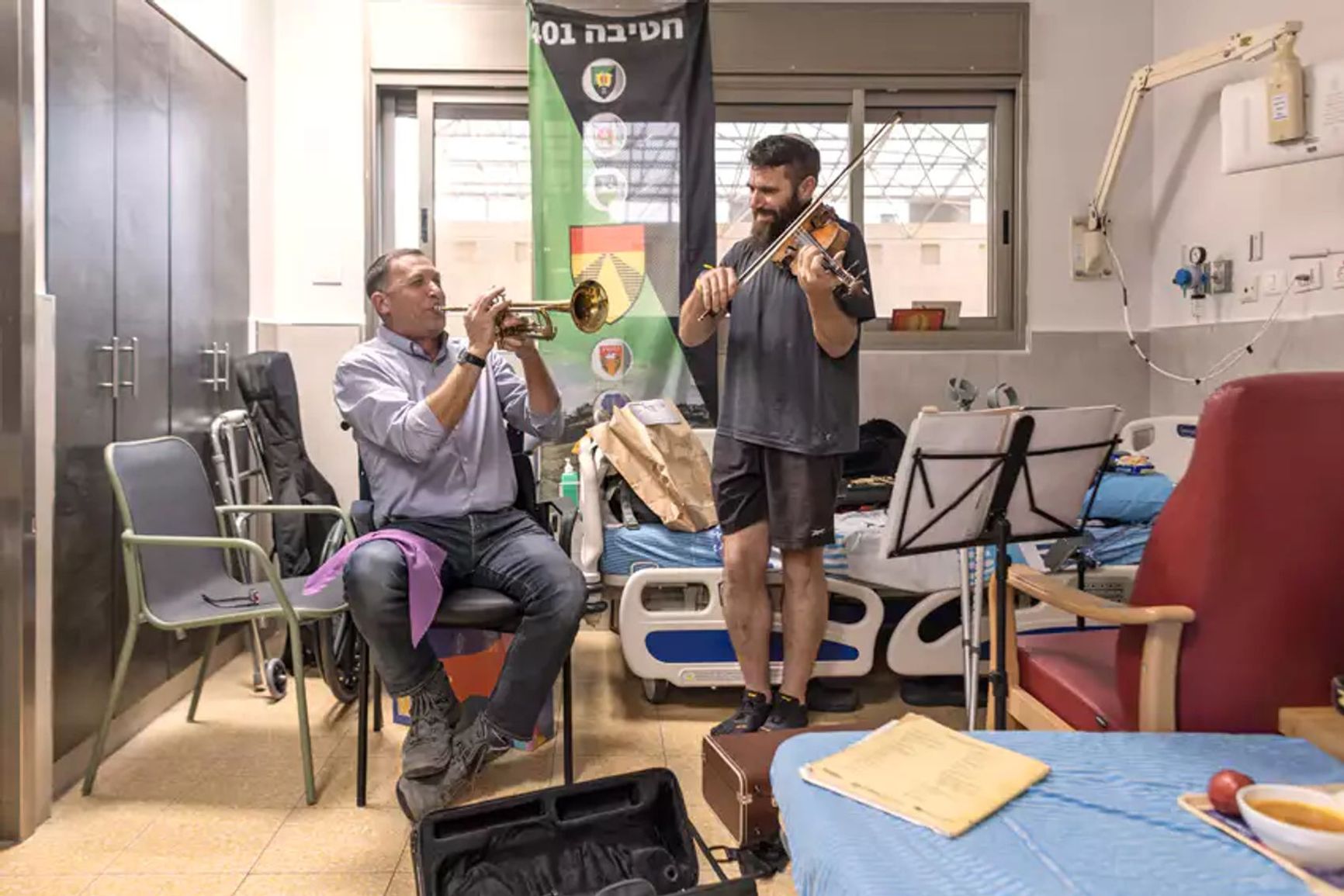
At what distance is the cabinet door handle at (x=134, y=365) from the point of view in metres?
2.66

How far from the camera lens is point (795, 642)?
2.63 metres

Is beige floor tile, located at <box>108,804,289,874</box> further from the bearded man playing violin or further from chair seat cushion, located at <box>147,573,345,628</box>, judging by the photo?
the bearded man playing violin

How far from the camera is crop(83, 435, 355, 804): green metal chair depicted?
7.56ft

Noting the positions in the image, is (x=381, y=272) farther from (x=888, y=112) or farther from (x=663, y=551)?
(x=888, y=112)

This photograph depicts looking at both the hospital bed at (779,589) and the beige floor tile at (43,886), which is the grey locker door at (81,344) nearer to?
the beige floor tile at (43,886)

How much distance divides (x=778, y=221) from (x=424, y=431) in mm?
1067

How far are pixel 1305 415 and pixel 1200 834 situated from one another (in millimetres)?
660

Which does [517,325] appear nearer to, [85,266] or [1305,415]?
[85,266]

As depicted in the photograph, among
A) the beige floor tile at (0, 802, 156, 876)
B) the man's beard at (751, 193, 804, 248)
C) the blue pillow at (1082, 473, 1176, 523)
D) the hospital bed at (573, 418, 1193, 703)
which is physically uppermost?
the man's beard at (751, 193, 804, 248)

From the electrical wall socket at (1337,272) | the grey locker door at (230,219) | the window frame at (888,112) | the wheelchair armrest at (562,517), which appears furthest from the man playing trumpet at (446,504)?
the electrical wall socket at (1337,272)

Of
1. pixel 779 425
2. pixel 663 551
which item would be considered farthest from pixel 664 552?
pixel 779 425

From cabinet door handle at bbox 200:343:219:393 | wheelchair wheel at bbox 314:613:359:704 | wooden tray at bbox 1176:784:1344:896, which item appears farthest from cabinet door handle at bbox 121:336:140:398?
wooden tray at bbox 1176:784:1344:896

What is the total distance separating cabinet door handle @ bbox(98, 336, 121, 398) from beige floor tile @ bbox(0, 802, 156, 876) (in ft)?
3.36

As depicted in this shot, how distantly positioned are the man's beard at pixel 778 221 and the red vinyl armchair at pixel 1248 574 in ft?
4.26
